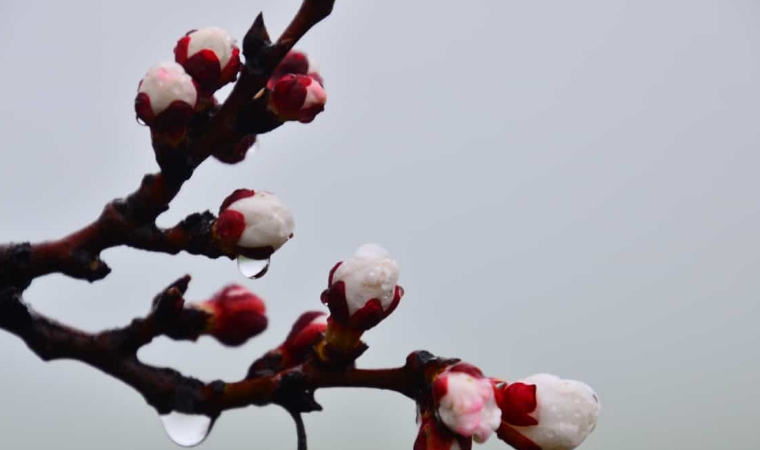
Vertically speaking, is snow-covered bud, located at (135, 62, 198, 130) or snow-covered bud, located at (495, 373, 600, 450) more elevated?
snow-covered bud, located at (135, 62, 198, 130)

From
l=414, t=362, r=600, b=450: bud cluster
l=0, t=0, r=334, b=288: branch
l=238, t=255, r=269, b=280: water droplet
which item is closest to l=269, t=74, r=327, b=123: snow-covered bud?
l=0, t=0, r=334, b=288: branch

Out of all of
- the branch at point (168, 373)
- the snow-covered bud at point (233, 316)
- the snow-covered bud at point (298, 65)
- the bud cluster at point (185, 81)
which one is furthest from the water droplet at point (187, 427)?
the snow-covered bud at point (298, 65)

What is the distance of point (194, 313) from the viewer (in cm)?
102

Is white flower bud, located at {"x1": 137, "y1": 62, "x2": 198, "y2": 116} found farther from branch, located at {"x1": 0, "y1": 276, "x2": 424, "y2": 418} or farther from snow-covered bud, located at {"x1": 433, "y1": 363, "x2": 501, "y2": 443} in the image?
snow-covered bud, located at {"x1": 433, "y1": 363, "x2": 501, "y2": 443}

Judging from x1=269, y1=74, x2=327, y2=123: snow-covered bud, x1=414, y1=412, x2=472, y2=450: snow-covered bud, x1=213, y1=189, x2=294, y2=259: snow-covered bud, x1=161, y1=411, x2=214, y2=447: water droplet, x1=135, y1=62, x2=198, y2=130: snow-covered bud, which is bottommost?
x1=414, y1=412, x2=472, y2=450: snow-covered bud

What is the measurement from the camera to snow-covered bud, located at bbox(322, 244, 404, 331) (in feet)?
2.94

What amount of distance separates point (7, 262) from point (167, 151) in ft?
0.55

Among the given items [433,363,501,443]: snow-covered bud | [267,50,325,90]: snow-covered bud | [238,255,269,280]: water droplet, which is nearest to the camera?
[433,363,501,443]: snow-covered bud

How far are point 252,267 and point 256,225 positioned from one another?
51 millimetres

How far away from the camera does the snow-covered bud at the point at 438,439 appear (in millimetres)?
882

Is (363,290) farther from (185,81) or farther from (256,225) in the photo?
(185,81)

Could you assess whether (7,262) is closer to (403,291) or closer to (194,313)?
(194,313)

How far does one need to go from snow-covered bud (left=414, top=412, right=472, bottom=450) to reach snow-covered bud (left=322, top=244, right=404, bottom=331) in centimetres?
10

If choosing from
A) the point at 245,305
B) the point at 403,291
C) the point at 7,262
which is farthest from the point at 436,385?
the point at 7,262
